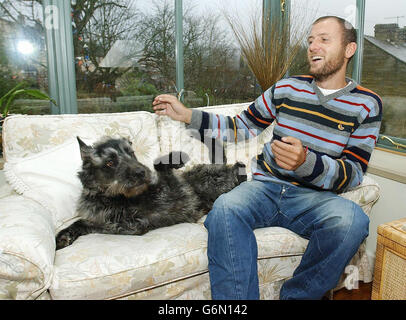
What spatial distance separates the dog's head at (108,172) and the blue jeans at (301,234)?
1.35ft

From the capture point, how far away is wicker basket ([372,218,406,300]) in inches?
55.3

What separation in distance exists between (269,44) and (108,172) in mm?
2200

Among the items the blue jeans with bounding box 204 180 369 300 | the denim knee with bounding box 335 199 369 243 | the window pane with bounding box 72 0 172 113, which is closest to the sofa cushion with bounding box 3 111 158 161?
the blue jeans with bounding box 204 180 369 300

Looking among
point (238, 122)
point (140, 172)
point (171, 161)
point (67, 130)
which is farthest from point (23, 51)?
point (238, 122)

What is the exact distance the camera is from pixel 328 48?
71.9 inches

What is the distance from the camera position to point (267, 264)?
68.5 inches

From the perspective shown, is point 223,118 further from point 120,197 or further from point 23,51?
point 23,51

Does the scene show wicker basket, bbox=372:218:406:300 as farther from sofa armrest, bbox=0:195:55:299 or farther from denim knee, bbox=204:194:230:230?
sofa armrest, bbox=0:195:55:299

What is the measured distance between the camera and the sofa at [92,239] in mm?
1305

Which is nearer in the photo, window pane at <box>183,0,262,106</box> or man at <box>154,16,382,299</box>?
man at <box>154,16,382,299</box>

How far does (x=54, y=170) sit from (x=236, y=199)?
0.95m

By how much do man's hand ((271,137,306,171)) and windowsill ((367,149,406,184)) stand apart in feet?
3.65

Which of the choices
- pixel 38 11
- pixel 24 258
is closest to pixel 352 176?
pixel 24 258

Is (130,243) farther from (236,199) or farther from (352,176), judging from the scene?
(352,176)
